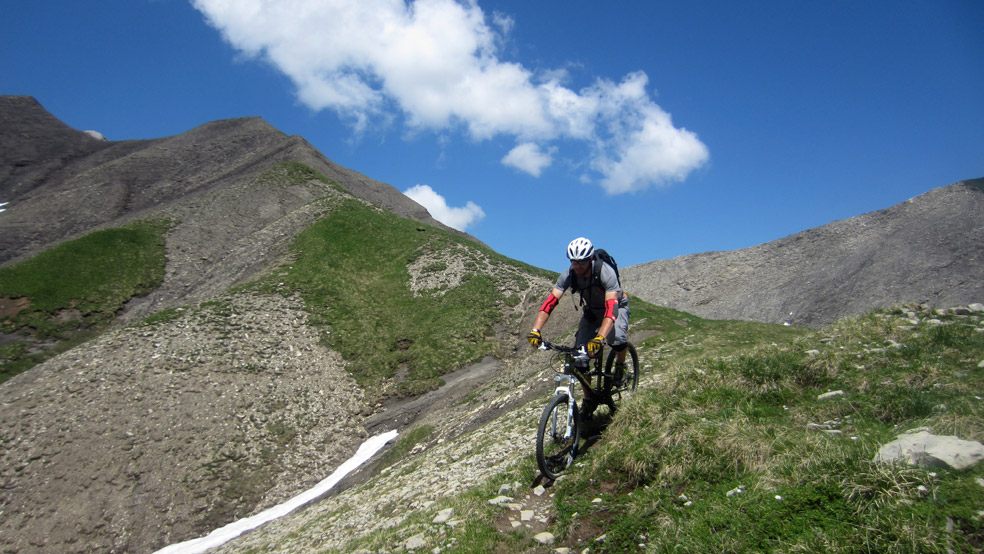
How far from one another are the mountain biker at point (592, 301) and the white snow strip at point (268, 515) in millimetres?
16990

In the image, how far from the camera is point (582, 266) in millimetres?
9750

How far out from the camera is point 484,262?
153ft

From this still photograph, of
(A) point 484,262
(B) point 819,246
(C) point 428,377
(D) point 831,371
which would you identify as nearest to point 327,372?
(C) point 428,377

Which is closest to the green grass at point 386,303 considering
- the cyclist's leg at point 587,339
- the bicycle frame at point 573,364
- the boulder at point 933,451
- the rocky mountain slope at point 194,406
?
the rocky mountain slope at point 194,406

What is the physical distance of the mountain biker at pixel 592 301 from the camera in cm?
945

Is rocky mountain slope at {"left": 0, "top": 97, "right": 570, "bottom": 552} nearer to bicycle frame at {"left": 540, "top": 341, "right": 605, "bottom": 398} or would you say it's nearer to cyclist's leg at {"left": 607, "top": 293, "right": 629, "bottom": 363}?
cyclist's leg at {"left": 607, "top": 293, "right": 629, "bottom": 363}

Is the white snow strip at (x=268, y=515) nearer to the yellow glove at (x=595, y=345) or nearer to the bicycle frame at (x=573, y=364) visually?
the bicycle frame at (x=573, y=364)

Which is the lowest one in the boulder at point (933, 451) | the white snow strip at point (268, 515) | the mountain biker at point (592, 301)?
the white snow strip at point (268, 515)

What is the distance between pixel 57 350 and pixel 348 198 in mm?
30960

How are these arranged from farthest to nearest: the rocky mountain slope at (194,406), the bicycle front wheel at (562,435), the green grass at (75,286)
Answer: the green grass at (75,286), the rocky mountain slope at (194,406), the bicycle front wheel at (562,435)

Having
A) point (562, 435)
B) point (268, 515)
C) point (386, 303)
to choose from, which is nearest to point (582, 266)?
point (562, 435)

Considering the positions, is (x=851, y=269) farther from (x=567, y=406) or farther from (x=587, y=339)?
(x=567, y=406)

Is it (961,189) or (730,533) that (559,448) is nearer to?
(730,533)

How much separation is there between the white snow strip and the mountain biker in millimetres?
16990
